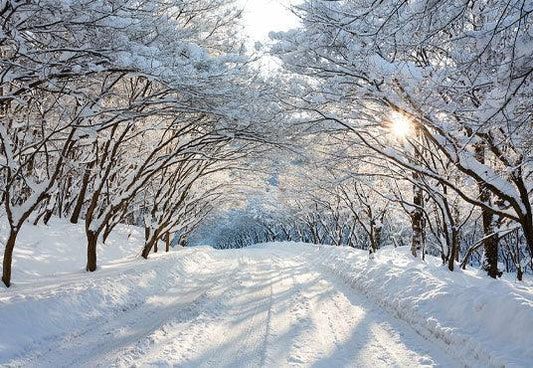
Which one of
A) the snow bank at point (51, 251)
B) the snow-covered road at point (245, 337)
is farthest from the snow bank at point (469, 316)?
the snow bank at point (51, 251)

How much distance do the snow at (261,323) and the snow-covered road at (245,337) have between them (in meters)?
0.02

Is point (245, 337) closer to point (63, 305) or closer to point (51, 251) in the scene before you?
point (63, 305)

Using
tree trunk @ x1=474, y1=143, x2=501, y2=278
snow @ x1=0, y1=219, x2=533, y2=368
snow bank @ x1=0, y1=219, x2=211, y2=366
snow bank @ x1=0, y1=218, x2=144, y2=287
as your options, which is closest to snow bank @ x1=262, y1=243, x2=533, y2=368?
snow @ x1=0, y1=219, x2=533, y2=368

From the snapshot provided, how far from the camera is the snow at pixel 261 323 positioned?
221 inches

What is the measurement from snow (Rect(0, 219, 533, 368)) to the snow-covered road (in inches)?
0.7

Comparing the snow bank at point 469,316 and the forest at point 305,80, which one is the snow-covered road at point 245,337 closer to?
the snow bank at point 469,316

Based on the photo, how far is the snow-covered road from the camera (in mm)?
5598

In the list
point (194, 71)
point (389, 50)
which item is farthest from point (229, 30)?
point (389, 50)

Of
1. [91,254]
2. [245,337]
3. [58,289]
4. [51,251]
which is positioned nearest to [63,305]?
[58,289]

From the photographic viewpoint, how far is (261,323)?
7.61m

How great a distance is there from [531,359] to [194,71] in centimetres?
687

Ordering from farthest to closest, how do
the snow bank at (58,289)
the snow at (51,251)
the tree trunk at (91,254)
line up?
the tree trunk at (91,254) < the snow at (51,251) < the snow bank at (58,289)

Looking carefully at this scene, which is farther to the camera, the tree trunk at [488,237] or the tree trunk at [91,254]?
the tree trunk at [91,254]

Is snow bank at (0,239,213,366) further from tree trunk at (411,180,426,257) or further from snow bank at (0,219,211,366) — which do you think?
tree trunk at (411,180,426,257)
